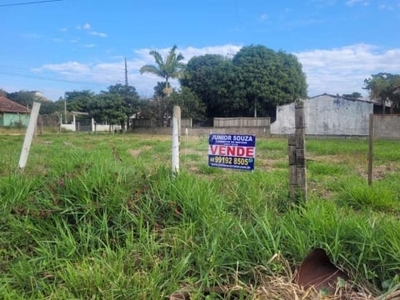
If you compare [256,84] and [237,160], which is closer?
[237,160]

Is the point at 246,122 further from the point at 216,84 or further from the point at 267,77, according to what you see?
the point at 216,84

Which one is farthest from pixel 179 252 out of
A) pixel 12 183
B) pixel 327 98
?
pixel 327 98

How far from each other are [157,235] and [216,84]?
3488 cm

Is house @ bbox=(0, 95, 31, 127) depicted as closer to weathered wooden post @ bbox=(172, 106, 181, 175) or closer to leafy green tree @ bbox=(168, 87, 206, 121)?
leafy green tree @ bbox=(168, 87, 206, 121)

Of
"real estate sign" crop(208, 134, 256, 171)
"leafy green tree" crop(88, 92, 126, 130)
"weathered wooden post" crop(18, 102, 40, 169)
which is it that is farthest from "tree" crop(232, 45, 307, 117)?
"real estate sign" crop(208, 134, 256, 171)

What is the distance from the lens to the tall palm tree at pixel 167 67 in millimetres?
36469

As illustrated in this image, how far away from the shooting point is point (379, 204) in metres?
4.40

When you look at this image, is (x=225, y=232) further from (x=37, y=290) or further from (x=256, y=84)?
(x=256, y=84)

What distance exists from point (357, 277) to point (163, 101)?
34.2m

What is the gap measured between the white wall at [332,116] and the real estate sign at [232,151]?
22.9 metres

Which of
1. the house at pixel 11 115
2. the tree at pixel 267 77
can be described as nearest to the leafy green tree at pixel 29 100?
the house at pixel 11 115

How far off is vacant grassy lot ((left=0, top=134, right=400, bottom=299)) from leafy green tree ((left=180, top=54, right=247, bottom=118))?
32.0m

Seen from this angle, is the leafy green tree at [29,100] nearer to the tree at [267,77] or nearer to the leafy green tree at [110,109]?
the leafy green tree at [110,109]

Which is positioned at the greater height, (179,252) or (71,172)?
(71,172)
